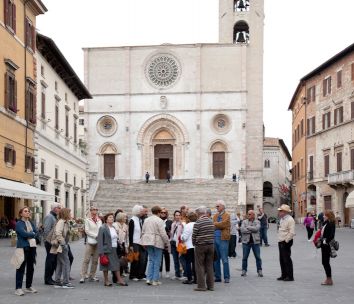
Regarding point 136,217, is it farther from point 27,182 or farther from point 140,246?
point 27,182

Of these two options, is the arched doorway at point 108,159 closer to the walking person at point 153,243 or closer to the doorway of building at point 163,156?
the doorway of building at point 163,156

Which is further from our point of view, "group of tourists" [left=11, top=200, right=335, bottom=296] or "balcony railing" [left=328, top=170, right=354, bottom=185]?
"balcony railing" [left=328, top=170, right=354, bottom=185]

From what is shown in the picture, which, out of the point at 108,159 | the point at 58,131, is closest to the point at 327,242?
the point at 58,131

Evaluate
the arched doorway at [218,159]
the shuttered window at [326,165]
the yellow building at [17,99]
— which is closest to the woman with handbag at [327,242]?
the yellow building at [17,99]

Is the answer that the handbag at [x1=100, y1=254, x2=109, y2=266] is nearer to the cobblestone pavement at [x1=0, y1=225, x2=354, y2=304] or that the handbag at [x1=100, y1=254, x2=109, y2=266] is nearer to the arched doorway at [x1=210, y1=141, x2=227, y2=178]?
the cobblestone pavement at [x1=0, y1=225, x2=354, y2=304]

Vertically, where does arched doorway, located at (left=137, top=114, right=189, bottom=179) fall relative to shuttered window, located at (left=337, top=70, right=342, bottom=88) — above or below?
below

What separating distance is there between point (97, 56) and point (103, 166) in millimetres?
9850

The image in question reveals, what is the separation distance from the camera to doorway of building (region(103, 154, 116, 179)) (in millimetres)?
62031

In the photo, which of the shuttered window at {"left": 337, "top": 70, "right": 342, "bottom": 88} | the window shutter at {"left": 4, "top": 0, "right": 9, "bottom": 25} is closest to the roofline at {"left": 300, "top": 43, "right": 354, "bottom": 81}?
the shuttered window at {"left": 337, "top": 70, "right": 342, "bottom": 88}

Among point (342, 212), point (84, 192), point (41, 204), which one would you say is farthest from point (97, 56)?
point (41, 204)

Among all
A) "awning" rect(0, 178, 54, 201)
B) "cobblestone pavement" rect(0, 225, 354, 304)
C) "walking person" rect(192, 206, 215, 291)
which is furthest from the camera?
"awning" rect(0, 178, 54, 201)

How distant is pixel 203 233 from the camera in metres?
13.0

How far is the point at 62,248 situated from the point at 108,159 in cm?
4926

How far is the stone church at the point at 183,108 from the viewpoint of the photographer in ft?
199
